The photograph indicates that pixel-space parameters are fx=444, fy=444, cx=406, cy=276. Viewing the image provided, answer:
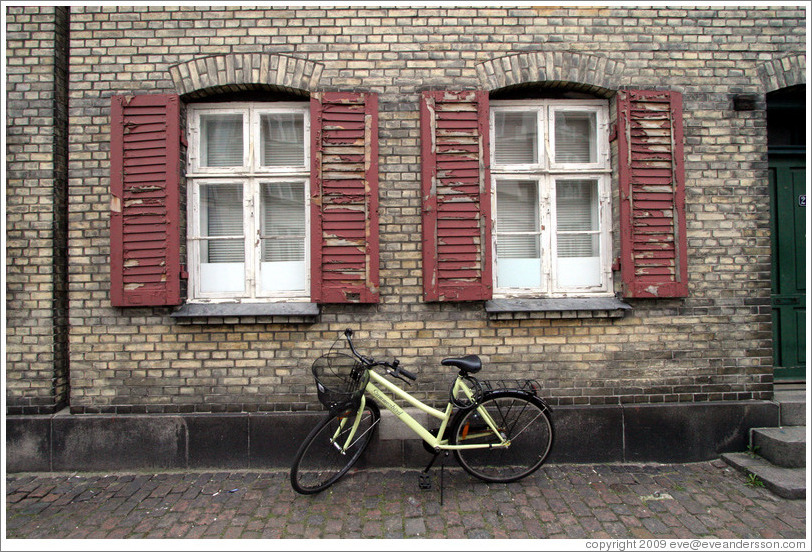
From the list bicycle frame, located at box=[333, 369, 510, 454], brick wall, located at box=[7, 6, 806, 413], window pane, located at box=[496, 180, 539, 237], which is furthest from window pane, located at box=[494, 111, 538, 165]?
bicycle frame, located at box=[333, 369, 510, 454]

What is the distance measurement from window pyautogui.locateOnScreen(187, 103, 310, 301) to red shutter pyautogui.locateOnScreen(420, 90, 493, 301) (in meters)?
1.11

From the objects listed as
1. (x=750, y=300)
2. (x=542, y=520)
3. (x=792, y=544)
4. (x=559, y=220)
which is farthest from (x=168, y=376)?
(x=750, y=300)

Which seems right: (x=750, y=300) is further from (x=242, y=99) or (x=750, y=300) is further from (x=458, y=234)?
(x=242, y=99)

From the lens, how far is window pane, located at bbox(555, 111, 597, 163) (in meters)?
4.14

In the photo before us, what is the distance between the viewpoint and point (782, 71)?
3.94m

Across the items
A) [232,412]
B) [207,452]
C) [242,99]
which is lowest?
[207,452]

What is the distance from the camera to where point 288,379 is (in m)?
3.80

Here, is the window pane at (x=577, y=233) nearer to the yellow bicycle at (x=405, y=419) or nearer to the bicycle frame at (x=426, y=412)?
the yellow bicycle at (x=405, y=419)

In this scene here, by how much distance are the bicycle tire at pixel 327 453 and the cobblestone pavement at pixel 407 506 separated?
4.3 inches

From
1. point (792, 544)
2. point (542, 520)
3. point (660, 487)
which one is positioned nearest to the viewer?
point (792, 544)

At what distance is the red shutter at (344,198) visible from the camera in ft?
12.4

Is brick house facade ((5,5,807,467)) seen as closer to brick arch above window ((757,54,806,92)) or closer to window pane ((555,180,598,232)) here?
brick arch above window ((757,54,806,92))

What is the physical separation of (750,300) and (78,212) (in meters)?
5.92

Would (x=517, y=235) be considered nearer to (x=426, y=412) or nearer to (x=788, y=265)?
(x=426, y=412)
